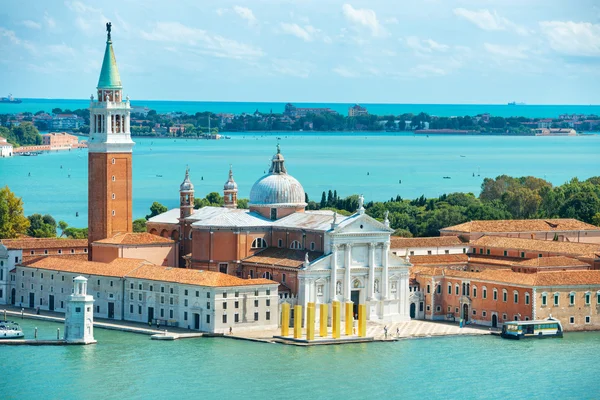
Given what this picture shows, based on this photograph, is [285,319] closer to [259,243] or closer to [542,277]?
[259,243]

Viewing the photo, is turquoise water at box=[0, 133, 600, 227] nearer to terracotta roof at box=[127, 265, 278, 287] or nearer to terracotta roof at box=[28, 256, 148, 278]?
terracotta roof at box=[28, 256, 148, 278]

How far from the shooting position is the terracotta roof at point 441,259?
49.0 m

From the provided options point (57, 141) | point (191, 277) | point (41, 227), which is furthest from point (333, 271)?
point (57, 141)

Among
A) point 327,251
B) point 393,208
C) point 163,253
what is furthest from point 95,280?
point 393,208

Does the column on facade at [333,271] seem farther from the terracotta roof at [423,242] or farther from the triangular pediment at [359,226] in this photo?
the terracotta roof at [423,242]

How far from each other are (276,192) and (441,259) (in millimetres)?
5472

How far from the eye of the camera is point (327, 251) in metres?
45.1

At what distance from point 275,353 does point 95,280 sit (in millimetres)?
7805

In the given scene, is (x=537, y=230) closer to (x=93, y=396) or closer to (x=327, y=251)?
(x=327, y=251)

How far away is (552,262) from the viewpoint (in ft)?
154

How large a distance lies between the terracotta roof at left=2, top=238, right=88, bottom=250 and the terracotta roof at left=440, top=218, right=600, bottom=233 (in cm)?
1182

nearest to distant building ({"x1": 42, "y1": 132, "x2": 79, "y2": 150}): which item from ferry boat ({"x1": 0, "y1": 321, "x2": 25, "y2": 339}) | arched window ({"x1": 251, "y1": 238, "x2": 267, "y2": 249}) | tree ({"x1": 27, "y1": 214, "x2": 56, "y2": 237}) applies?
tree ({"x1": 27, "y1": 214, "x2": 56, "y2": 237})

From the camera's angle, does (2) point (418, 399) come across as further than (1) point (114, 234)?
No

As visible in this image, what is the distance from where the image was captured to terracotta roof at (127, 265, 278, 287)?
141ft
